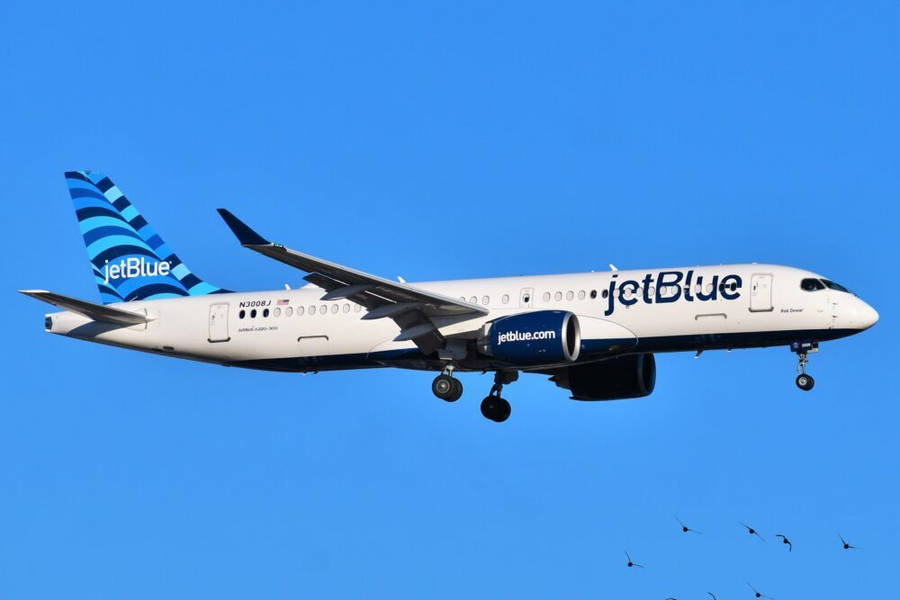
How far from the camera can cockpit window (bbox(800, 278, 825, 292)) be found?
161 feet

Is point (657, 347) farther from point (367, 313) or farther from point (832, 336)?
point (367, 313)

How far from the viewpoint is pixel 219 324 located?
181 feet

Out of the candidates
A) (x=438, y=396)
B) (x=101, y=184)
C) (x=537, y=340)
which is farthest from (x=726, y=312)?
(x=101, y=184)

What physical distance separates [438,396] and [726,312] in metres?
9.35

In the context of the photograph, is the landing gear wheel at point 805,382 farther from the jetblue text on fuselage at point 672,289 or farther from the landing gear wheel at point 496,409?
the landing gear wheel at point 496,409

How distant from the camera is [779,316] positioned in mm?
48906

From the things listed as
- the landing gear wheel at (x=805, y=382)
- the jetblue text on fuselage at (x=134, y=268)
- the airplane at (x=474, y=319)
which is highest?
the jetblue text on fuselage at (x=134, y=268)

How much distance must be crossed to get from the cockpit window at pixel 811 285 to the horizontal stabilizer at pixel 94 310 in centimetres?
2145

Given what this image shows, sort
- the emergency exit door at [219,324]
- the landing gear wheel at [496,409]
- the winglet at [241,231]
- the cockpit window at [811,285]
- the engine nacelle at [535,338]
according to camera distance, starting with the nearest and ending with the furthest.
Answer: the winglet at [241,231] < the cockpit window at [811,285] < the engine nacelle at [535,338] < the emergency exit door at [219,324] < the landing gear wheel at [496,409]

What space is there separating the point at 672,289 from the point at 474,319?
6052 millimetres

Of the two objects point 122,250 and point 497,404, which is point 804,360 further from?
point 122,250

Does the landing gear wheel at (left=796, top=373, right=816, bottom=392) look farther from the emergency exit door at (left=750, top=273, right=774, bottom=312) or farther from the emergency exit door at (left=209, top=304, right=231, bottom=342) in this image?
the emergency exit door at (left=209, top=304, right=231, bottom=342)

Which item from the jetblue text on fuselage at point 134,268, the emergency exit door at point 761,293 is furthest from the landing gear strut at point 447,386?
the jetblue text on fuselage at point 134,268

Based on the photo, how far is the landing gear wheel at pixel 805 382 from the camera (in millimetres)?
49594
